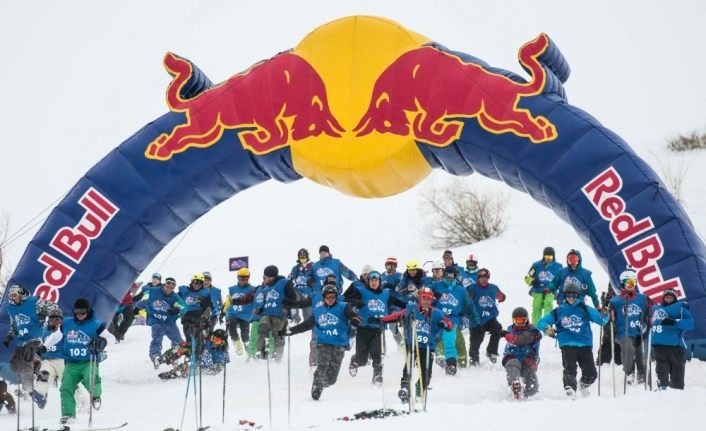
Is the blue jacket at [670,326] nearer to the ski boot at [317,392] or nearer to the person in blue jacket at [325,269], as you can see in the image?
the ski boot at [317,392]

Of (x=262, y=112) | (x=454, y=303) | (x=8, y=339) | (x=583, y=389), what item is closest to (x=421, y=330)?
(x=583, y=389)

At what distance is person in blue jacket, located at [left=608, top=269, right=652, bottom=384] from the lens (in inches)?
463

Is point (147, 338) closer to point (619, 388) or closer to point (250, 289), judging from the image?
point (250, 289)

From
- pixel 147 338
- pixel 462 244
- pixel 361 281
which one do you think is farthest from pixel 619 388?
pixel 462 244

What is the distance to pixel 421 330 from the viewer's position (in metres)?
11.8

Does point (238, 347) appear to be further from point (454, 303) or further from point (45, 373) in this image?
point (45, 373)

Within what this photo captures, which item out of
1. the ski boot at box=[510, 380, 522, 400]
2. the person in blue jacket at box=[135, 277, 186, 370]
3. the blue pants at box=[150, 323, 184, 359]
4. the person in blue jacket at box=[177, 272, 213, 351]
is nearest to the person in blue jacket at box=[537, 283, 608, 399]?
the ski boot at box=[510, 380, 522, 400]

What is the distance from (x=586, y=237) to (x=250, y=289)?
5.74 meters

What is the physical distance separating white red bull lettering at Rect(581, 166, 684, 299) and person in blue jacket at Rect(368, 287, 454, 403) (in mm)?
2592

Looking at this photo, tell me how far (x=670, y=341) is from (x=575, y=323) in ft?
3.51

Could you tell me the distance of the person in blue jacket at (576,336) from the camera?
1155 centimetres

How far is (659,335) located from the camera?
1138cm

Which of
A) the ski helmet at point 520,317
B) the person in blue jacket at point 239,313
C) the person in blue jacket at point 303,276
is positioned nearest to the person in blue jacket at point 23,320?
the person in blue jacket at point 239,313

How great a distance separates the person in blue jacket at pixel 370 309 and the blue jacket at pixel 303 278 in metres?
3.13
